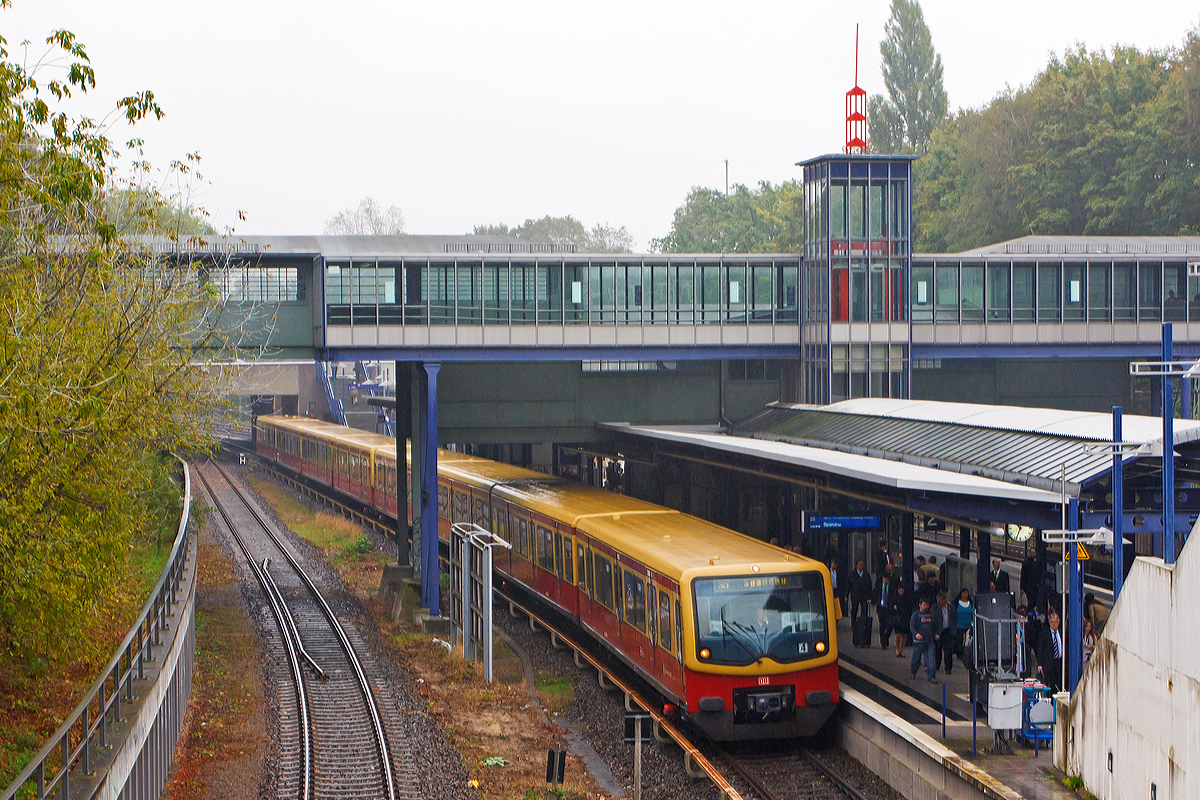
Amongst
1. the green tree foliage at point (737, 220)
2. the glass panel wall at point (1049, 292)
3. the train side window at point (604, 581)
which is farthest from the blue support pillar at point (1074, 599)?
the green tree foliage at point (737, 220)

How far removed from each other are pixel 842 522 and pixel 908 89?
235 ft

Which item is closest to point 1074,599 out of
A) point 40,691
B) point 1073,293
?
point 40,691

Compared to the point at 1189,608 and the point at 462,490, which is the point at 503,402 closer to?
the point at 462,490

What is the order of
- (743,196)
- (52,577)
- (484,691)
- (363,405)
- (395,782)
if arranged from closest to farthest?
(52,577) → (395,782) → (484,691) → (363,405) → (743,196)

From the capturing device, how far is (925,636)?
15219 millimetres

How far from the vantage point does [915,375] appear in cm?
2823

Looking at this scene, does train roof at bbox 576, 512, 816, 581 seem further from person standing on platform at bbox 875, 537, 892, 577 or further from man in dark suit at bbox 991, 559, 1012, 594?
man in dark suit at bbox 991, 559, 1012, 594

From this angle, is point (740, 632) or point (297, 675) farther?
point (297, 675)

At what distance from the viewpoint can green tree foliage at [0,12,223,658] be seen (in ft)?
31.6

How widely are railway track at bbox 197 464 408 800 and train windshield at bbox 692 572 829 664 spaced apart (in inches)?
149

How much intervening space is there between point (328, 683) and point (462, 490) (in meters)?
9.52

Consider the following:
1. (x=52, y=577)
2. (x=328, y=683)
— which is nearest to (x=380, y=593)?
(x=328, y=683)

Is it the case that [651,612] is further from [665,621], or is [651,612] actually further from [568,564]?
[568,564]

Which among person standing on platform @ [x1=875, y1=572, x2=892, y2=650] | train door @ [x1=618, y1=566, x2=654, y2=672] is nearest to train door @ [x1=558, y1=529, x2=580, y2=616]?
train door @ [x1=618, y1=566, x2=654, y2=672]
